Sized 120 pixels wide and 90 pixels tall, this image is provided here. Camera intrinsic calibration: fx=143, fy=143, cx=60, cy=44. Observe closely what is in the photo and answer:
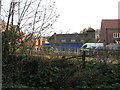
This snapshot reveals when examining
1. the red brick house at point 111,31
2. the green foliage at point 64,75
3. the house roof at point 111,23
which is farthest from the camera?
the house roof at point 111,23

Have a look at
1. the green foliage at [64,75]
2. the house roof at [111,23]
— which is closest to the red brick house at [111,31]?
the house roof at [111,23]

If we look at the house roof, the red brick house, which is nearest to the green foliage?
the red brick house

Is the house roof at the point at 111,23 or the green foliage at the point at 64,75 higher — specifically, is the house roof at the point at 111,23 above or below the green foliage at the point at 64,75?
above

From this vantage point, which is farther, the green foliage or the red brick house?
the red brick house

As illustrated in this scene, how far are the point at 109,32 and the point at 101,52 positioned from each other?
103 feet

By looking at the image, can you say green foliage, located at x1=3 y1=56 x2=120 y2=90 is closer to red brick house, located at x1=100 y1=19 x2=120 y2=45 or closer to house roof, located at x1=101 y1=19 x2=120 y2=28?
red brick house, located at x1=100 y1=19 x2=120 y2=45

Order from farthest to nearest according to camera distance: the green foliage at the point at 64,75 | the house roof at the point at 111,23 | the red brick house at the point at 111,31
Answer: the house roof at the point at 111,23, the red brick house at the point at 111,31, the green foliage at the point at 64,75

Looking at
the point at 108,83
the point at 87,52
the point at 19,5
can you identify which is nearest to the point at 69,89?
the point at 108,83

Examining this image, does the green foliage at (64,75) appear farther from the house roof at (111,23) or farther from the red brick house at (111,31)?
the house roof at (111,23)

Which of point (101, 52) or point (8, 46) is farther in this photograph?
point (101, 52)

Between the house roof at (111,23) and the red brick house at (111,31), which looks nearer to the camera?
the red brick house at (111,31)

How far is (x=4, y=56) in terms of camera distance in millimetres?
6090

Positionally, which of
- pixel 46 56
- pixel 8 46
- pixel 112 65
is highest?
pixel 8 46

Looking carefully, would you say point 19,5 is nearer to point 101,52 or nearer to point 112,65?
point 101,52
